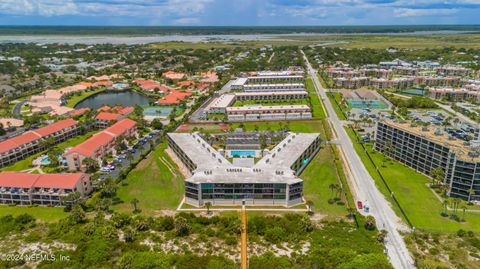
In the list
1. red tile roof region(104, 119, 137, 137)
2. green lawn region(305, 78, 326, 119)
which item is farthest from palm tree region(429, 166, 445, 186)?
red tile roof region(104, 119, 137, 137)

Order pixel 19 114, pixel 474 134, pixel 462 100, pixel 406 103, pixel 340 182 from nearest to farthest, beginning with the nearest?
pixel 340 182, pixel 474 134, pixel 19 114, pixel 406 103, pixel 462 100

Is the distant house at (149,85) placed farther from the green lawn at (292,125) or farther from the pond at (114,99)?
the green lawn at (292,125)

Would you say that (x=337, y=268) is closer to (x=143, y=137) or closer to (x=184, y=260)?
(x=184, y=260)

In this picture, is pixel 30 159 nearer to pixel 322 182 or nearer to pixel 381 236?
pixel 322 182

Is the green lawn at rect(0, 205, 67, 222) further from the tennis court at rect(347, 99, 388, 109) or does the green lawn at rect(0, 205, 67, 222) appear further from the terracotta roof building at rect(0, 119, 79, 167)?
the tennis court at rect(347, 99, 388, 109)

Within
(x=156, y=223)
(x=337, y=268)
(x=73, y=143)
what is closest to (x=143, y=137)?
(x=73, y=143)

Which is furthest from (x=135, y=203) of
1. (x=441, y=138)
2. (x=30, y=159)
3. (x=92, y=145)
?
(x=441, y=138)
